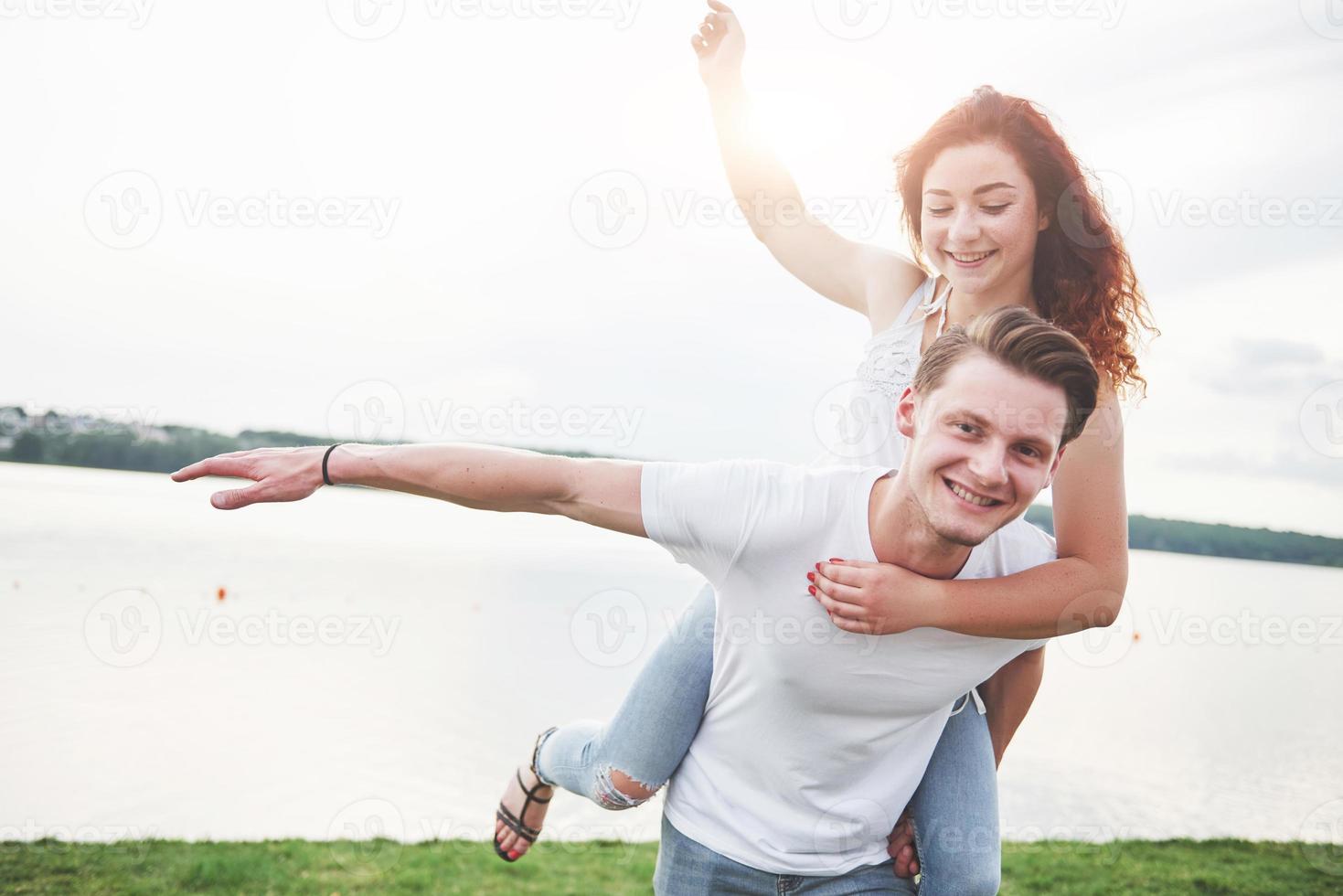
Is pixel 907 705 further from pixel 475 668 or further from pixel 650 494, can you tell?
pixel 475 668

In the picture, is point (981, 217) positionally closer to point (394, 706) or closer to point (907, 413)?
point (907, 413)

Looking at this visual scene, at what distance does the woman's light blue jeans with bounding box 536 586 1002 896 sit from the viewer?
8.35 ft

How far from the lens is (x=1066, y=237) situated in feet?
9.65

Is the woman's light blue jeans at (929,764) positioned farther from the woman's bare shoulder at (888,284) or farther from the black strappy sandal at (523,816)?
the woman's bare shoulder at (888,284)

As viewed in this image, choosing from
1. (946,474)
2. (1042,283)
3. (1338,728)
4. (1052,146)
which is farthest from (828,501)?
(1338,728)

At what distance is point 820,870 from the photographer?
2.48 metres

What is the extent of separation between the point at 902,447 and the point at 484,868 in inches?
174

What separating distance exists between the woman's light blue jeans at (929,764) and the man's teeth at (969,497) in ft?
2.79

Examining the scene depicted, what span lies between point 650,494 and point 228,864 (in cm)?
448
